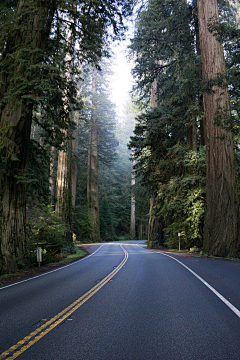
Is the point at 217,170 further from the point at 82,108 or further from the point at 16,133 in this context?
the point at 16,133

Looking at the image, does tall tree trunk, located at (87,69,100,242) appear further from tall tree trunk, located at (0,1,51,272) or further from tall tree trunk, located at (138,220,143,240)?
tall tree trunk, located at (0,1,51,272)

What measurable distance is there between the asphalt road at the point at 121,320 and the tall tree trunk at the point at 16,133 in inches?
107

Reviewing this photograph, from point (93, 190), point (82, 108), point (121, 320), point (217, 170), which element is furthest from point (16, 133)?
point (93, 190)

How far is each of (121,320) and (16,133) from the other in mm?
8201

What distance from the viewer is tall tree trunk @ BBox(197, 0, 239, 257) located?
1396cm

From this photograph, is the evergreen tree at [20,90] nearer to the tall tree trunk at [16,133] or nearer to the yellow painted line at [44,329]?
the tall tree trunk at [16,133]

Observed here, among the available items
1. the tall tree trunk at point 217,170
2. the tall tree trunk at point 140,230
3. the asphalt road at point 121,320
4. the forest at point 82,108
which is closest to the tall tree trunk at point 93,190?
the forest at point 82,108

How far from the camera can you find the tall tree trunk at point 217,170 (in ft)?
45.8

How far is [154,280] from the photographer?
819cm

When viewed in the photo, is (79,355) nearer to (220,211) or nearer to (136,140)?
(220,211)

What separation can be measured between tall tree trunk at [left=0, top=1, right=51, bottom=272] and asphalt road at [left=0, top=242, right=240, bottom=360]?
8.88ft

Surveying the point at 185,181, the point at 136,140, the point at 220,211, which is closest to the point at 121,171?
the point at 136,140

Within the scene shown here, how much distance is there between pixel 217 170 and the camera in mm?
14805

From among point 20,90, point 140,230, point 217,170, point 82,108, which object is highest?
point 82,108
